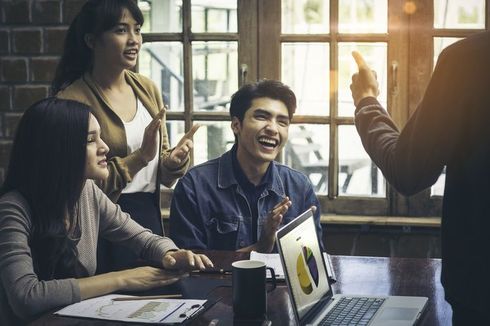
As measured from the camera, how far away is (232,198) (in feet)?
8.80

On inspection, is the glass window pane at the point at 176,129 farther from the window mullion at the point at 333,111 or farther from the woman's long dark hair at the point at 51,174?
the woman's long dark hair at the point at 51,174

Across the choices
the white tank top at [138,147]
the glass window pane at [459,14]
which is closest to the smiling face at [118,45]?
the white tank top at [138,147]

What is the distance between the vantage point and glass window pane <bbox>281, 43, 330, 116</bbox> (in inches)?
A: 131

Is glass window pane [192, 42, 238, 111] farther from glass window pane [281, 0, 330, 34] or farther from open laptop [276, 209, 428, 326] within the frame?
open laptop [276, 209, 428, 326]

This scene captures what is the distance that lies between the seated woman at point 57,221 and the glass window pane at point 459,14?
1.61 meters

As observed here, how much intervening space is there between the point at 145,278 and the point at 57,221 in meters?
0.28

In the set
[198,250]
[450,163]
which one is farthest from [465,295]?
[198,250]

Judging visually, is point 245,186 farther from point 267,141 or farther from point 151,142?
point 151,142

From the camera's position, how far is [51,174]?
6.87ft

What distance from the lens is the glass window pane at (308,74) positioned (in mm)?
3316

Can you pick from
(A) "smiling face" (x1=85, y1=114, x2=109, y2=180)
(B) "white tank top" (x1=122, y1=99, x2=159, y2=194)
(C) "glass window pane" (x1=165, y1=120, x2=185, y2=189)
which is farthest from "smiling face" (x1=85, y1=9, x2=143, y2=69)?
(C) "glass window pane" (x1=165, y1=120, x2=185, y2=189)

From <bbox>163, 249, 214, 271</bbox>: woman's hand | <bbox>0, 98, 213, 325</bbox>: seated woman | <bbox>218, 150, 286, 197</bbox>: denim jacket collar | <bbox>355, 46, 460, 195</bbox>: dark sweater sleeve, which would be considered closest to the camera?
<bbox>355, 46, 460, 195</bbox>: dark sweater sleeve

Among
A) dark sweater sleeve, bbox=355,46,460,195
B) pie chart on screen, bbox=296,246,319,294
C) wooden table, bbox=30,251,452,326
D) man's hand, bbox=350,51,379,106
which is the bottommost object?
wooden table, bbox=30,251,452,326

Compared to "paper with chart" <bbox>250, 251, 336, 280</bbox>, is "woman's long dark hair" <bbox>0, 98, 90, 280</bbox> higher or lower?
higher
